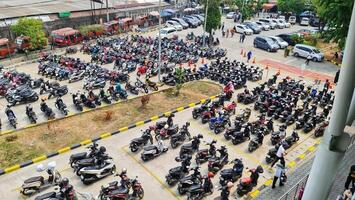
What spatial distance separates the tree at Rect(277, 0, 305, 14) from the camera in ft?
160

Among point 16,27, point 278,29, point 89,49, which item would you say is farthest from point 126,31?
point 278,29

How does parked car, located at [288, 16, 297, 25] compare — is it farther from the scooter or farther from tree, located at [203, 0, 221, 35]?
the scooter

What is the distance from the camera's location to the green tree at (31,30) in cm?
3183

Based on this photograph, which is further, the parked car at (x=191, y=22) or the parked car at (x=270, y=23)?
the parked car at (x=270, y=23)

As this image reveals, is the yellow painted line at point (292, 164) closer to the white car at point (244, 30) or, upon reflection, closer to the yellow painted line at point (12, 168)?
the yellow painted line at point (12, 168)

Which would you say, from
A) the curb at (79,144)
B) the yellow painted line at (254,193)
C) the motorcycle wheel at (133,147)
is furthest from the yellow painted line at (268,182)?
the curb at (79,144)

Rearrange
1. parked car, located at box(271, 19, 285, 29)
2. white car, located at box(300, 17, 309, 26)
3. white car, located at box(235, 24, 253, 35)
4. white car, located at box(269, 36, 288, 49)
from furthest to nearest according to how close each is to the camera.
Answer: white car, located at box(300, 17, 309, 26)
parked car, located at box(271, 19, 285, 29)
white car, located at box(235, 24, 253, 35)
white car, located at box(269, 36, 288, 49)

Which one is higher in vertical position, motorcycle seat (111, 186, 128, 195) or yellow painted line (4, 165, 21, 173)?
motorcycle seat (111, 186, 128, 195)

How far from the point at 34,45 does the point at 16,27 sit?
2.32 meters

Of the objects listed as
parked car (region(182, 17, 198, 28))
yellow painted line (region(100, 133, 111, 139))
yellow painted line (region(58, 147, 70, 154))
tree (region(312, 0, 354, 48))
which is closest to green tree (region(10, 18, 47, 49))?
parked car (region(182, 17, 198, 28))

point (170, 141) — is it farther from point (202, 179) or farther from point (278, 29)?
point (278, 29)

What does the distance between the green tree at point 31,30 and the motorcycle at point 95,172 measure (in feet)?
76.6

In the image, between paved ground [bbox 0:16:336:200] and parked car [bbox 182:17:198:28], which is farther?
parked car [bbox 182:17:198:28]

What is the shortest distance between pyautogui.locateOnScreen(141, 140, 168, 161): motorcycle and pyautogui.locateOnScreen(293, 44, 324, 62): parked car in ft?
75.7
